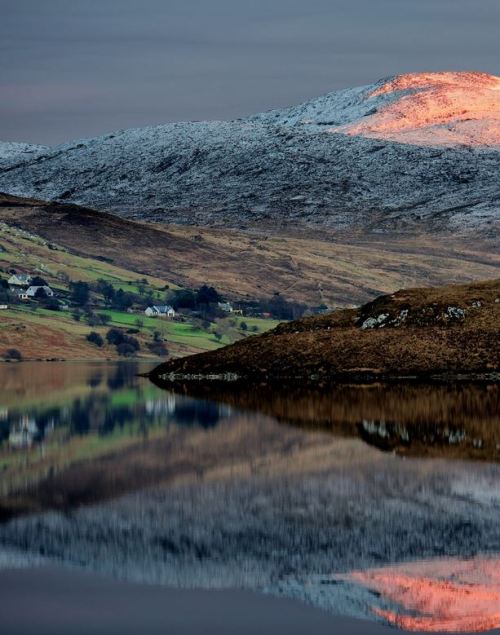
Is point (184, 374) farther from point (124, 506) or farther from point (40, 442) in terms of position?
point (124, 506)

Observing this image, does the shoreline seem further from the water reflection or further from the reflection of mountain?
the reflection of mountain

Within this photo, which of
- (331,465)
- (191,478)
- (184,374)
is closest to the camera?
(191,478)

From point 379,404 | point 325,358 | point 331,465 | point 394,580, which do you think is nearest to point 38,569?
point 394,580

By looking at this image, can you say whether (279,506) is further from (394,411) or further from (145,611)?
(394,411)

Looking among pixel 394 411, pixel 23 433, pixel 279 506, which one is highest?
pixel 279 506

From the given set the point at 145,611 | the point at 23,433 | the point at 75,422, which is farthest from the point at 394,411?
the point at 145,611

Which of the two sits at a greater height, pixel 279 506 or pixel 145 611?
pixel 145 611

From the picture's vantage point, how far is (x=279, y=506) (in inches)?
1215

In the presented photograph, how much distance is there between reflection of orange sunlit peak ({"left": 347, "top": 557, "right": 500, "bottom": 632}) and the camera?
20.5 metres

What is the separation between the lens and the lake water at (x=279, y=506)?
2300cm

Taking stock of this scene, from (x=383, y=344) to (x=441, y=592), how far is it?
66544 mm

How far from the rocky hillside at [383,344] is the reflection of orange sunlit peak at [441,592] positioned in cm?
5986

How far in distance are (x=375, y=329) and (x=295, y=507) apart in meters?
60.9

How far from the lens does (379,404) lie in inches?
2421
